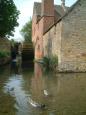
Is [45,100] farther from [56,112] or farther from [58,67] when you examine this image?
[58,67]

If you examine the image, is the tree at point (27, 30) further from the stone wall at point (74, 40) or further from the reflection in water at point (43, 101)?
the reflection in water at point (43, 101)

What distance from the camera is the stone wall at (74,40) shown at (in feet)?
91.1

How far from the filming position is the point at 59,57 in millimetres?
28156

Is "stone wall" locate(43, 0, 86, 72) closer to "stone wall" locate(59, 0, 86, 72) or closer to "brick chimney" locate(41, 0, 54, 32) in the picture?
"stone wall" locate(59, 0, 86, 72)

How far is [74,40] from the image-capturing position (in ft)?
92.1

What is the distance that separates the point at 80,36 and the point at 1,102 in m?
15.9

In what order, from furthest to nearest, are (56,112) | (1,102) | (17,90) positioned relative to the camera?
(17,90)
(1,102)
(56,112)

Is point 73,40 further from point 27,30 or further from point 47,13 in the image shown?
point 27,30

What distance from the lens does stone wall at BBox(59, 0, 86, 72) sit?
27781mm

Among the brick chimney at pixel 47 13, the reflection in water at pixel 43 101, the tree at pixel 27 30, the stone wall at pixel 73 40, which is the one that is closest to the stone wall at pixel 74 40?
the stone wall at pixel 73 40

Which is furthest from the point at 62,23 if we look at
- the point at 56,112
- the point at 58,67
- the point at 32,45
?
the point at 32,45

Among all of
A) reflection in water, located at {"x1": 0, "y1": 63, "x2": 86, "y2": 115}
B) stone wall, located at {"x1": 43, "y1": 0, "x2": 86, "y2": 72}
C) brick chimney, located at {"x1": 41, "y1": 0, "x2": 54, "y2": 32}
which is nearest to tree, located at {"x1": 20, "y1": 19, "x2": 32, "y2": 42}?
brick chimney, located at {"x1": 41, "y1": 0, "x2": 54, "y2": 32}

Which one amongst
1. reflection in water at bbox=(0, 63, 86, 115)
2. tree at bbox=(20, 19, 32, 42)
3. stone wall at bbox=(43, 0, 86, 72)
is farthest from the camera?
tree at bbox=(20, 19, 32, 42)

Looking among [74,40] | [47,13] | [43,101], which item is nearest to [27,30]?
[47,13]
